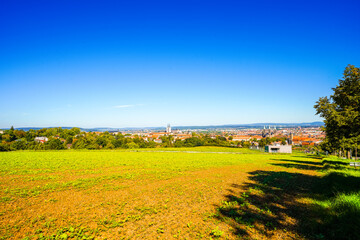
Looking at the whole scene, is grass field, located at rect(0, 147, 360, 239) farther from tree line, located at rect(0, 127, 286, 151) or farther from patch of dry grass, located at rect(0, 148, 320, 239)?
tree line, located at rect(0, 127, 286, 151)

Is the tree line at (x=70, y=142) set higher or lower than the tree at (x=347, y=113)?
lower

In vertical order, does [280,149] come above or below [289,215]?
below

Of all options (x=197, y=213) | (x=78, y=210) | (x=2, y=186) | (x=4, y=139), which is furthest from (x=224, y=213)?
(x=4, y=139)

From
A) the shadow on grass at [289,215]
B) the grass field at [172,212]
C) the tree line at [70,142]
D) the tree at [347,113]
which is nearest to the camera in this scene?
the shadow on grass at [289,215]

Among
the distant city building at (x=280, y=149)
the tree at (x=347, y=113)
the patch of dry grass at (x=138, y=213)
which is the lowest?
the distant city building at (x=280, y=149)

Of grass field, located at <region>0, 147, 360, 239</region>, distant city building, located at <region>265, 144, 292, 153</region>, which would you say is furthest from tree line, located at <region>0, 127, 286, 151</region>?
grass field, located at <region>0, 147, 360, 239</region>

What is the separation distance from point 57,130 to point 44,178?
141707 millimetres

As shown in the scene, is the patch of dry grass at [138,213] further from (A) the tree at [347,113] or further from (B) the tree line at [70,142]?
(B) the tree line at [70,142]

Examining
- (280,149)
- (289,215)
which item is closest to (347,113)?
(289,215)

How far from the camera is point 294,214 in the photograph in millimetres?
8391

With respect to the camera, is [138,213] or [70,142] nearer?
[138,213]

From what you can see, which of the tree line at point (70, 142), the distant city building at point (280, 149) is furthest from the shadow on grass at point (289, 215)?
the tree line at point (70, 142)

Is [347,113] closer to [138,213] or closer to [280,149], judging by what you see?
[138,213]

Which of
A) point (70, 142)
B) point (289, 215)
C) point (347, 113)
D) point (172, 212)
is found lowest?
point (70, 142)
